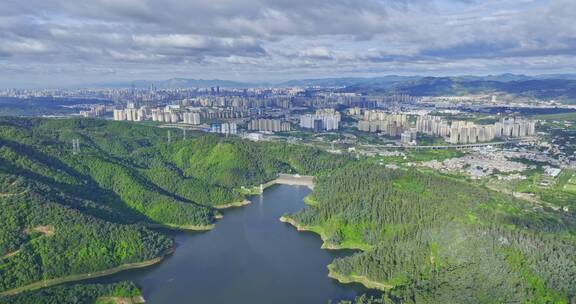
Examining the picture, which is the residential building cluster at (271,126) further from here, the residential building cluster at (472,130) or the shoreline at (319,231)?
the shoreline at (319,231)

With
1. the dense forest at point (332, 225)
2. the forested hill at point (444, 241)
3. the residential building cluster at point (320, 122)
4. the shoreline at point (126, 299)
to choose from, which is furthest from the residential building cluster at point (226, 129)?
the shoreline at point (126, 299)

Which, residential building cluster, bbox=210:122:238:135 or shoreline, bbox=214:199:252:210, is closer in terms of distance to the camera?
shoreline, bbox=214:199:252:210

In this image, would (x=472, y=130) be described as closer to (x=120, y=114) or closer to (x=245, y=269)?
(x=245, y=269)

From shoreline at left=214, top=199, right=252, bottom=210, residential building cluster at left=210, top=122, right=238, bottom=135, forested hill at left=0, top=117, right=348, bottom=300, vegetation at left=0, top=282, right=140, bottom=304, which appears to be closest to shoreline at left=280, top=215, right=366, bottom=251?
shoreline at left=214, top=199, right=252, bottom=210

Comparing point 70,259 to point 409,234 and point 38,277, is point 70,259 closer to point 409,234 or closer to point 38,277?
point 38,277

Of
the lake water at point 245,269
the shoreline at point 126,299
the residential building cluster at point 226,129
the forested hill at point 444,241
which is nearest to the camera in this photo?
the forested hill at point 444,241

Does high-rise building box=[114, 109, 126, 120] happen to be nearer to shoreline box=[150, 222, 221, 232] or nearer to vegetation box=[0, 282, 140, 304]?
shoreline box=[150, 222, 221, 232]
